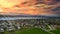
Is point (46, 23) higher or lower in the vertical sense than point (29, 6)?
lower

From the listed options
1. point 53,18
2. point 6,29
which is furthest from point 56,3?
point 6,29

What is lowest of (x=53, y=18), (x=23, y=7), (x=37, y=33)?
(x=37, y=33)

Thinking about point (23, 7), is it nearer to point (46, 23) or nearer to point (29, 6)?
point (29, 6)

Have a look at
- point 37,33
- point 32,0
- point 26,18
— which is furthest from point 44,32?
point 32,0

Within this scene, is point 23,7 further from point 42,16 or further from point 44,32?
point 44,32

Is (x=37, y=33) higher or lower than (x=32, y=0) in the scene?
lower

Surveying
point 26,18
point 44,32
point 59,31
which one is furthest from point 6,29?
point 59,31

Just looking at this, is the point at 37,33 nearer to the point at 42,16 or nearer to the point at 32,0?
the point at 42,16
